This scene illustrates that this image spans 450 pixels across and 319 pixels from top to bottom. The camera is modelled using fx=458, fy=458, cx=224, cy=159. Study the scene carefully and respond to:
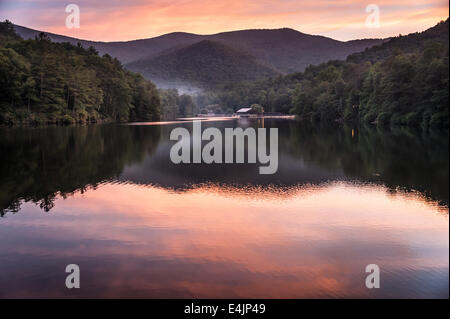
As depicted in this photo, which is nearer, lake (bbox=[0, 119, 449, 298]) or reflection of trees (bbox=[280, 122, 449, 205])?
lake (bbox=[0, 119, 449, 298])

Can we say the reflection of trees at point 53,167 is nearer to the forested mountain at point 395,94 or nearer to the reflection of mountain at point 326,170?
the reflection of mountain at point 326,170

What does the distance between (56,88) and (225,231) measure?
68.0 metres

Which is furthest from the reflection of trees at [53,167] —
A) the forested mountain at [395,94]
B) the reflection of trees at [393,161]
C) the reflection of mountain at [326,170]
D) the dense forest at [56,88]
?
the dense forest at [56,88]

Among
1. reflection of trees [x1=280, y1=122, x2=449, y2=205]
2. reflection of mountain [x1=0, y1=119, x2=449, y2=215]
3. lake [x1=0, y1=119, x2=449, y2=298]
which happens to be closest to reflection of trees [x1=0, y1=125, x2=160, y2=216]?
reflection of mountain [x1=0, y1=119, x2=449, y2=215]

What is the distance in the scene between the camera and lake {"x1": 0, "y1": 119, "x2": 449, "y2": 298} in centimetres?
952

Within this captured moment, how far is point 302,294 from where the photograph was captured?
9.01m

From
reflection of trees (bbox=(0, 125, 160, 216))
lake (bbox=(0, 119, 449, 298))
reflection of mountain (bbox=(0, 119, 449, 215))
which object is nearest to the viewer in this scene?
lake (bbox=(0, 119, 449, 298))

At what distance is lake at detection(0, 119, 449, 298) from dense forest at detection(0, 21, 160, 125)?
151 feet

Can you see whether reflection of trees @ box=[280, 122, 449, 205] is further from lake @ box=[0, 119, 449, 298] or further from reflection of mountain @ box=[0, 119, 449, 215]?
lake @ box=[0, 119, 449, 298]

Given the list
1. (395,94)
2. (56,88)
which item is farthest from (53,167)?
(56,88)

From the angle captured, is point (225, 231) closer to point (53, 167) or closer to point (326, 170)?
point (326, 170)

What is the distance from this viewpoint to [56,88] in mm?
74062

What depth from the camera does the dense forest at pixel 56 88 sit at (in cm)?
6650

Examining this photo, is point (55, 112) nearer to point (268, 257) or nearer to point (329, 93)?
point (329, 93)
